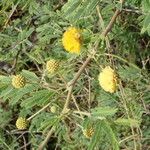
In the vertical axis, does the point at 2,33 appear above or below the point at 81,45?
below

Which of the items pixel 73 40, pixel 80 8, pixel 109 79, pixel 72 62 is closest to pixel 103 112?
pixel 109 79

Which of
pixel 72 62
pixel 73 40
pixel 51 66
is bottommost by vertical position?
pixel 72 62

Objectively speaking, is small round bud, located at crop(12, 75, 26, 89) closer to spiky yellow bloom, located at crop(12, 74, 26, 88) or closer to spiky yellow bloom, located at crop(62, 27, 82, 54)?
spiky yellow bloom, located at crop(12, 74, 26, 88)


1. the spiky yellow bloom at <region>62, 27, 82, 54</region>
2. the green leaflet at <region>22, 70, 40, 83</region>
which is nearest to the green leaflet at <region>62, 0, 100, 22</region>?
the spiky yellow bloom at <region>62, 27, 82, 54</region>

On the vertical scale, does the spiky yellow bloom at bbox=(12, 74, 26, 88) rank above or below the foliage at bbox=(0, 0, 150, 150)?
above

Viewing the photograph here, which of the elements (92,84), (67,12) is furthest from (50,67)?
(92,84)

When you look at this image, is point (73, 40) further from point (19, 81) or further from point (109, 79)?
point (19, 81)

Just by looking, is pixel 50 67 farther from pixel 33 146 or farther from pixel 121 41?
pixel 33 146

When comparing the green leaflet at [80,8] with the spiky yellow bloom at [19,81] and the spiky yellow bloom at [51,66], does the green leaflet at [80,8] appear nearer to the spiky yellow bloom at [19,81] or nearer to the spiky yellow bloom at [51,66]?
the spiky yellow bloom at [51,66]
